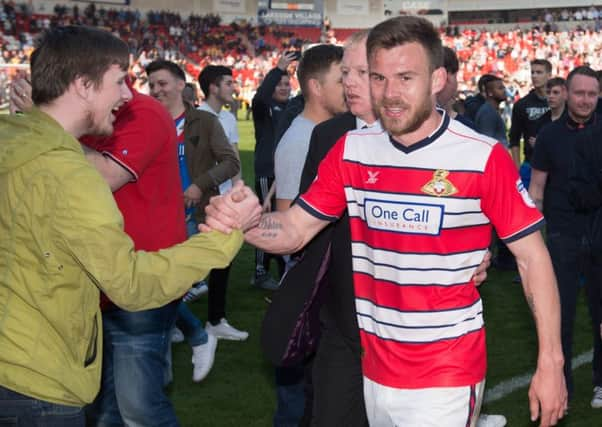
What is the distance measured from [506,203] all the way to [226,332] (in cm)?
468

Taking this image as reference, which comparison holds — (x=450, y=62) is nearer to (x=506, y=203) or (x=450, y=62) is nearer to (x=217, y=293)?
(x=506, y=203)

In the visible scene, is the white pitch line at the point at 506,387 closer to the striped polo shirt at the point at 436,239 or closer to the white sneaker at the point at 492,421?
the white sneaker at the point at 492,421

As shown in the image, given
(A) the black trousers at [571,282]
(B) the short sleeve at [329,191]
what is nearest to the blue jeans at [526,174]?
(A) the black trousers at [571,282]

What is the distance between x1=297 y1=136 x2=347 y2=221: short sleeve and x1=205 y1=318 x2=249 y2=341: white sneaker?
4.01 m

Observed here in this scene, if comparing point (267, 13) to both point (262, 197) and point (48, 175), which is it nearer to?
point (262, 197)

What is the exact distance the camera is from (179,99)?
23.7 ft

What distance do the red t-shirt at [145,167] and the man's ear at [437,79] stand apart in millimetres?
1285

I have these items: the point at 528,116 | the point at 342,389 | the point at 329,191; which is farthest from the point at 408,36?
the point at 528,116

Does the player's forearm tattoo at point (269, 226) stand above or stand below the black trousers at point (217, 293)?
above

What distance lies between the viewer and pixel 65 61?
291 cm

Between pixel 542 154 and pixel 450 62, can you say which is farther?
pixel 542 154

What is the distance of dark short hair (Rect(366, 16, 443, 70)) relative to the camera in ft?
10.6

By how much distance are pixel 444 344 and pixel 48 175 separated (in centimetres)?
147

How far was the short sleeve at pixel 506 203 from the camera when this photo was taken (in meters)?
3.10
